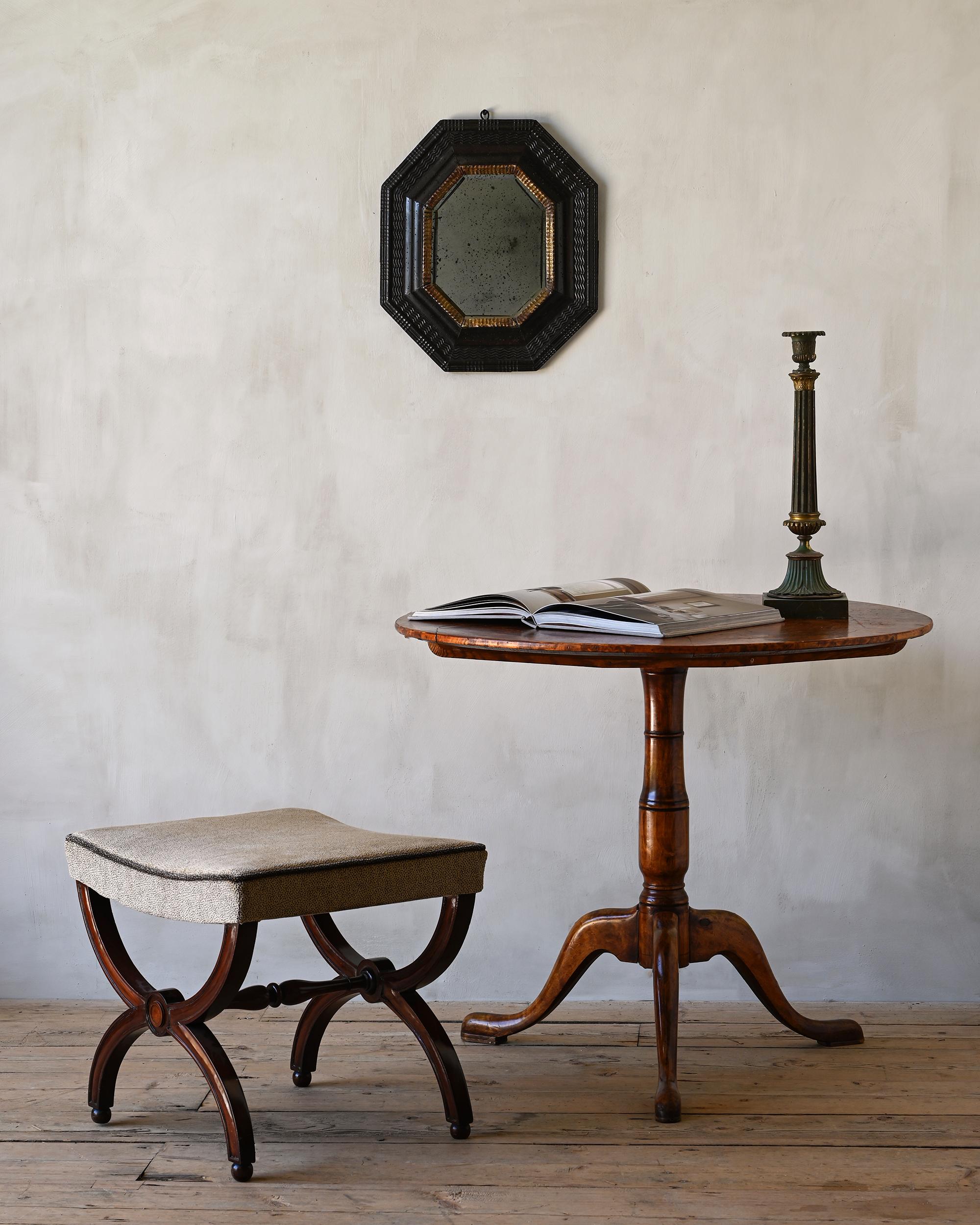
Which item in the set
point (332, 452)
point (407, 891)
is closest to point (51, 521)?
point (332, 452)

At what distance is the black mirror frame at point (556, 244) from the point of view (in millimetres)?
2570

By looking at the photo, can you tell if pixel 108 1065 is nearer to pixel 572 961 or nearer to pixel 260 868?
pixel 260 868

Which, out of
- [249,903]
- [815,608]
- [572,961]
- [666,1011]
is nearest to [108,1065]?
[249,903]

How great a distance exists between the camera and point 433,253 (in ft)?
8.52

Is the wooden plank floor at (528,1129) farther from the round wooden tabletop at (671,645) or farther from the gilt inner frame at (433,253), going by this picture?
the gilt inner frame at (433,253)

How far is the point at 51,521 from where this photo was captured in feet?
8.87

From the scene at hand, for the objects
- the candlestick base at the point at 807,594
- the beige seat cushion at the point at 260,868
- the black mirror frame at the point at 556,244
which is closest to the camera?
the beige seat cushion at the point at 260,868

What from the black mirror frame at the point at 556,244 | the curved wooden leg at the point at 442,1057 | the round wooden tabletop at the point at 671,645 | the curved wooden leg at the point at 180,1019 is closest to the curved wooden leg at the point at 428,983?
the curved wooden leg at the point at 442,1057

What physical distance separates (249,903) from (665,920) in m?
0.73

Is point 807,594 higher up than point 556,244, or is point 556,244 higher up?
point 556,244

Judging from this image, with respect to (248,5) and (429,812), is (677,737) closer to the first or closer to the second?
(429,812)

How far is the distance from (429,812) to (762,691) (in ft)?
2.37

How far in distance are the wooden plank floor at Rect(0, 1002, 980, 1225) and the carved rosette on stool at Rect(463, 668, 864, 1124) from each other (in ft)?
0.46

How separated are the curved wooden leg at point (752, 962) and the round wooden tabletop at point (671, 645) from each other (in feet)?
1.76
